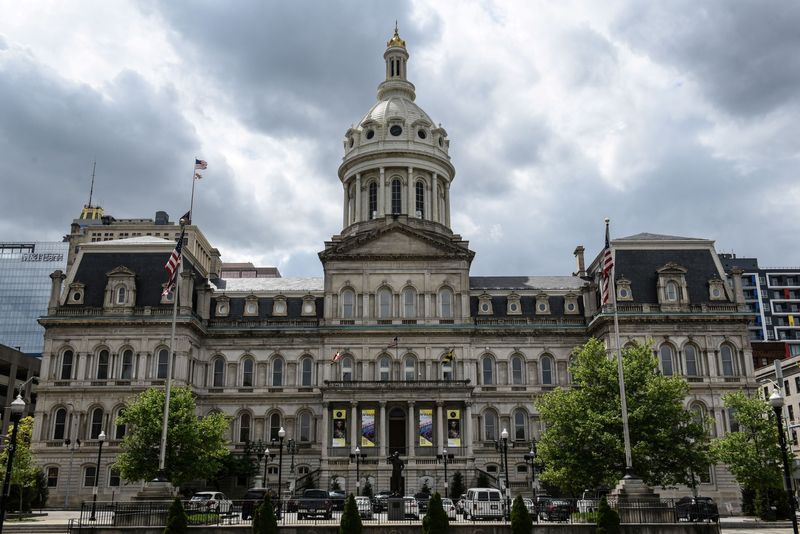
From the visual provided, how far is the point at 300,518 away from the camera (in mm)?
36500

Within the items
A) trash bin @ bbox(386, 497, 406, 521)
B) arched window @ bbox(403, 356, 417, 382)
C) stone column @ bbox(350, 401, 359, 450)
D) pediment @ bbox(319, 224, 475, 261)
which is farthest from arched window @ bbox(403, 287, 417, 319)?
trash bin @ bbox(386, 497, 406, 521)

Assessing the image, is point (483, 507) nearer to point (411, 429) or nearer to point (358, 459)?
point (358, 459)

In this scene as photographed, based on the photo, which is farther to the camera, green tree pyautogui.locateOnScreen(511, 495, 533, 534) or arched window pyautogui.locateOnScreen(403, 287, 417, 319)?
arched window pyautogui.locateOnScreen(403, 287, 417, 319)

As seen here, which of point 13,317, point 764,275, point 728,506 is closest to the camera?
point 728,506

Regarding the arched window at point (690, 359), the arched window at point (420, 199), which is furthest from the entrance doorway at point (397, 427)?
the arched window at point (690, 359)

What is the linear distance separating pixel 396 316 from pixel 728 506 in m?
29.2

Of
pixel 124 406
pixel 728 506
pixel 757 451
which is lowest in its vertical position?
pixel 728 506

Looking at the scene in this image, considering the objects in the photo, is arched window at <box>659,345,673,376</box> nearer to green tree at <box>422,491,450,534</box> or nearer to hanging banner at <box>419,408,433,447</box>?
hanging banner at <box>419,408,433,447</box>

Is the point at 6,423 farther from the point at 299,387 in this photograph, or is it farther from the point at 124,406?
the point at 299,387

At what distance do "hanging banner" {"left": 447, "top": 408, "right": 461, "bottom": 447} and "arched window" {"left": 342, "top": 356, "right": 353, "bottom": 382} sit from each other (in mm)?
9073

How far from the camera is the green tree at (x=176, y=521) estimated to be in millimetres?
30453

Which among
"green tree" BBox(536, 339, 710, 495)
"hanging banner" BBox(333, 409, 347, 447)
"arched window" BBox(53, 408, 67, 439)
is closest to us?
"green tree" BBox(536, 339, 710, 495)

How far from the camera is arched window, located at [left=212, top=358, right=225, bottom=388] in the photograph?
64688 millimetres

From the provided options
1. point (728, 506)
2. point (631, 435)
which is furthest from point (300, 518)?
point (728, 506)
